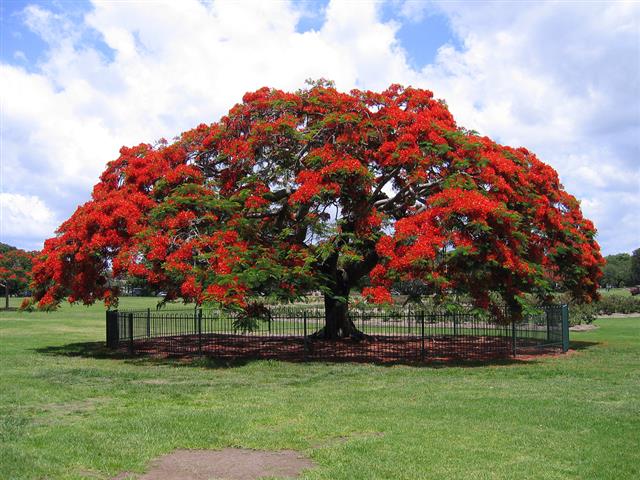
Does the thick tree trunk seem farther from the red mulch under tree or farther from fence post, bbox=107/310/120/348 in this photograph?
fence post, bbox=107/310/120/348

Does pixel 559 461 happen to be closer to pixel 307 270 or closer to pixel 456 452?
pixel 456 452

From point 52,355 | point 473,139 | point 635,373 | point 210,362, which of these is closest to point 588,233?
point 473,139

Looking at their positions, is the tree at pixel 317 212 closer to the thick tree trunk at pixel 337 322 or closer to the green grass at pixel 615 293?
the thick tree trunk at pixel 337 322

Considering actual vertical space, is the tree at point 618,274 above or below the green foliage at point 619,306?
above

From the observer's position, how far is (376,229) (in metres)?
17.2

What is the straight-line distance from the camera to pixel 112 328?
2189cm

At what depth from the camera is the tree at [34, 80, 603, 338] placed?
15.1 metres

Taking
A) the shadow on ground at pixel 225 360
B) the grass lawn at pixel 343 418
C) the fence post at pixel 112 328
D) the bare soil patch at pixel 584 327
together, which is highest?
the fence post at pixel 112 328

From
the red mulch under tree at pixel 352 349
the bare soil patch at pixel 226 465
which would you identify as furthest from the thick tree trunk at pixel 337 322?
the bare soil patch at pixel 226 465

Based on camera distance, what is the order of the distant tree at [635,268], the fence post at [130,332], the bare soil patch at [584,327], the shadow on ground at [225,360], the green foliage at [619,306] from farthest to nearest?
the distant tree at [635,268] → the green foliage at [619,306] → the bare soil patch at [584,327] → the fence post at [130,332] → the shadow on ground at [225,360]

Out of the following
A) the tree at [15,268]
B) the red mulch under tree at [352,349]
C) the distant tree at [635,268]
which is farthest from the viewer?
the distant tree at [635,268]

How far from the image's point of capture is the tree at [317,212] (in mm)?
15148

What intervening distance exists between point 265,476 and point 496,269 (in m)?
10.8

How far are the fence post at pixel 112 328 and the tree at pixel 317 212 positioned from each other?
2505mm
